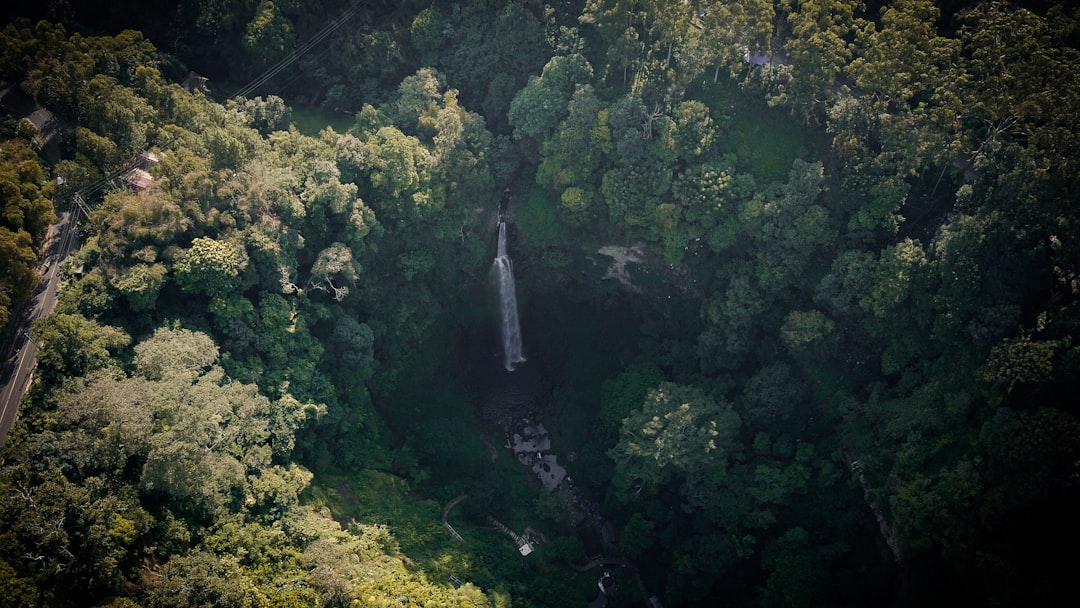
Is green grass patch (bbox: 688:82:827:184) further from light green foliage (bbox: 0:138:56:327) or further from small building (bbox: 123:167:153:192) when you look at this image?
light green foliage (bbox: 0:138:56:327)

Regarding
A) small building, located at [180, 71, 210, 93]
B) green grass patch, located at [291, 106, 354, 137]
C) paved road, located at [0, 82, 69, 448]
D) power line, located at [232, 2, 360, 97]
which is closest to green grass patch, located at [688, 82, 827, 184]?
green grass patch, located at [291, 106, 354, 137]

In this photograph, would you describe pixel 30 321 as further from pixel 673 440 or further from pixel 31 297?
pixel 673 440

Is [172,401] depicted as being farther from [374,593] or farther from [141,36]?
[141,36]

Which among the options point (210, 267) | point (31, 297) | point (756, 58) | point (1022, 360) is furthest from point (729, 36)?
point (31, 297)

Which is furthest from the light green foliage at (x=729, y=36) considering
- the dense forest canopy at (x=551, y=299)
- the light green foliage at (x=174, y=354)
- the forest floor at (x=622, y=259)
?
the light green foliage at (x=174, y=354)

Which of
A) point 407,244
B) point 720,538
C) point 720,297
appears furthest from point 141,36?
point 720,538

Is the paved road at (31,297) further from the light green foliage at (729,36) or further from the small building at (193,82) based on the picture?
the light green foliage at (729,36)

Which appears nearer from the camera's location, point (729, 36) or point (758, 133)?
point (729, 36)
